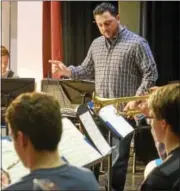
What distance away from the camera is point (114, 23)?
3.66 m

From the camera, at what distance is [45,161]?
1366mm

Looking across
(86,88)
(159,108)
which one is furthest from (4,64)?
(159,108)

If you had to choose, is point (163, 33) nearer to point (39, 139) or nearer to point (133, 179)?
point (133, 179)

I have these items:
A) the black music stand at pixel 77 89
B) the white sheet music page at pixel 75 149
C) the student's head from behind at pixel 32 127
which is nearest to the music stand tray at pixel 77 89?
the black music stand at pixel 77 89

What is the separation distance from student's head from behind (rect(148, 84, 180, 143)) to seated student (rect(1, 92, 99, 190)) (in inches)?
15.8

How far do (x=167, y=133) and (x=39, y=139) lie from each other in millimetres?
521

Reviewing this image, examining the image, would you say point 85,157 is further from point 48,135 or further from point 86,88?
point 86,88

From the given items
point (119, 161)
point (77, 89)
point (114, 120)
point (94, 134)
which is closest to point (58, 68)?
point (77, 89)

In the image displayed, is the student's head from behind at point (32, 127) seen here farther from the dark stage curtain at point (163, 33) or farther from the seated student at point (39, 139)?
the dark stage curtain at point (163, 33)

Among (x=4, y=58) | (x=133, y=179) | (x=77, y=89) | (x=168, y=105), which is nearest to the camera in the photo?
(x=168, y=105)

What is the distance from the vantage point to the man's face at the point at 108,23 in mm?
3635

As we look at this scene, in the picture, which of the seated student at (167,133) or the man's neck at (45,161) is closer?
the man's neck at (45,161)

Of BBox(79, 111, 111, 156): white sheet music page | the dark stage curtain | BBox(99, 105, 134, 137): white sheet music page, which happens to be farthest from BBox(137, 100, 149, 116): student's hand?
the dark stage curtain

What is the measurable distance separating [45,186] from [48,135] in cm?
18
